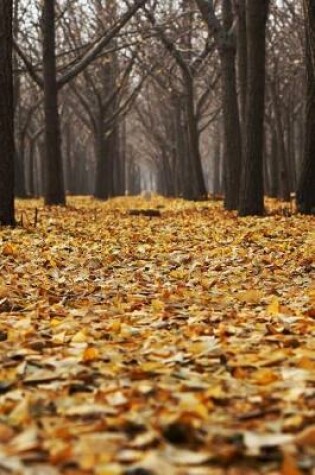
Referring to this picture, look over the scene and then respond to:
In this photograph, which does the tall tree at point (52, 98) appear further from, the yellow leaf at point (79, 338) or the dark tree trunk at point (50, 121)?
the yellow leaf at point (79, 338)

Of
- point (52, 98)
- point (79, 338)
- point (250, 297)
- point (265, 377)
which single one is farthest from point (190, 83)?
point (265, 377)

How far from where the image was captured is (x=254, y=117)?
12008 mm

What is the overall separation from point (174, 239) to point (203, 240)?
0.42 meters

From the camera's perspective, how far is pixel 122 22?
15.5 m

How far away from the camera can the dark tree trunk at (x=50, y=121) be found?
1588 cm

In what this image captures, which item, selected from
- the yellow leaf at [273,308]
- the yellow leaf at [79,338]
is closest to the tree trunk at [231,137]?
the yellow leaf at [273,308]

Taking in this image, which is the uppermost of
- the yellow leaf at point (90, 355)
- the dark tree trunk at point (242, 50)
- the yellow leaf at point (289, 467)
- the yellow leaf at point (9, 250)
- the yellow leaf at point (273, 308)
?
the dark tree trunk at point (242, 50)

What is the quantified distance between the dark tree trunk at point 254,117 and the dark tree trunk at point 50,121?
551cm

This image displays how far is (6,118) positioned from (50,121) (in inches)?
257

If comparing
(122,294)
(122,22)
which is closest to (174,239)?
(122,294)

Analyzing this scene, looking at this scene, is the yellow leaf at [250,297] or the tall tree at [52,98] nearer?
the yellow leaf at [250,297]

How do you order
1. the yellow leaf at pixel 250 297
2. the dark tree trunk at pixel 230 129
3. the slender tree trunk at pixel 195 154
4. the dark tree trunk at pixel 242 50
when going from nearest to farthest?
the yellow leaf at pixel 250 297
the dark tree trunk at pixel 242 50
the dark tree trunk at pixel 230 129
the slender tree trunk at pixel 195 154

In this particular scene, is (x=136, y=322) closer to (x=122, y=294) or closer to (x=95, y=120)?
(x=122, y=294)

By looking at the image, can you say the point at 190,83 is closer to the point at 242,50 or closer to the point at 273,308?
the point at 242,50
